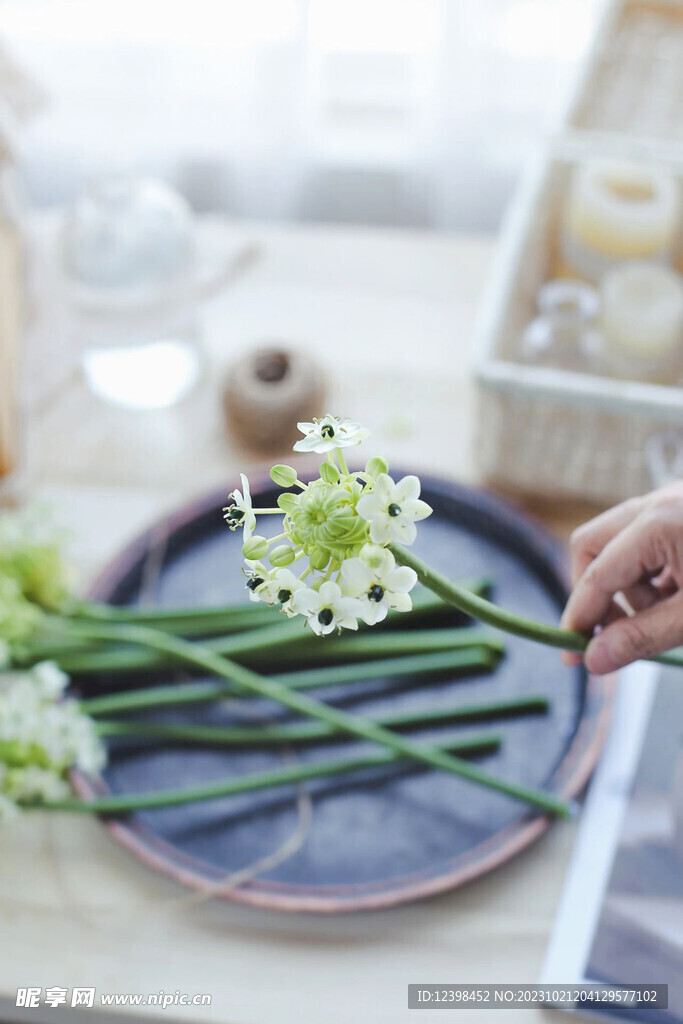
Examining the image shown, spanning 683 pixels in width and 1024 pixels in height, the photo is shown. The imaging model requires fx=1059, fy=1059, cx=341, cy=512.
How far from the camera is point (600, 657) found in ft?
1.63

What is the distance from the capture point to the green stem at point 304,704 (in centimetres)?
73

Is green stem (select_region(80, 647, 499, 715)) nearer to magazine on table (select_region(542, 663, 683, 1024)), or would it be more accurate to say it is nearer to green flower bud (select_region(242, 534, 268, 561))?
magazine on table (select_region(542, 663, 683, 1024))

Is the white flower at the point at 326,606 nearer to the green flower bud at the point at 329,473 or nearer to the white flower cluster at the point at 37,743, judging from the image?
the green flower bud at the point at 329,473

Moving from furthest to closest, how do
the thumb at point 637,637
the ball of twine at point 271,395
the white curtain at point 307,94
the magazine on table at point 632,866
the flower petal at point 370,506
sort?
1. the white curtain at point 307,94
2. the ball of twine at point 271,395
3. the magazine on table at point 632,866
4. the thumb at point 637,637
5. the flower petal at point 370,506

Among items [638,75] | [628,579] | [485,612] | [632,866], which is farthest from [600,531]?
[638,75]

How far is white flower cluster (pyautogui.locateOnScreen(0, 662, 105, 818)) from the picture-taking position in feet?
2.35

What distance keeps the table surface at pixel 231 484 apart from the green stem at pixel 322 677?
0.09 m

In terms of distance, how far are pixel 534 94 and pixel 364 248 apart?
27 cm

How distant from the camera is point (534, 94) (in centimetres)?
120

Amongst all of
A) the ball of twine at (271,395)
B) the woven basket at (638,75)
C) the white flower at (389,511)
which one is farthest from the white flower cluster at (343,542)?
the woven basket at (638,75)

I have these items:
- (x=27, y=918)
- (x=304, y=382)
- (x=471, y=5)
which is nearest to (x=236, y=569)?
(x=304, y=382)

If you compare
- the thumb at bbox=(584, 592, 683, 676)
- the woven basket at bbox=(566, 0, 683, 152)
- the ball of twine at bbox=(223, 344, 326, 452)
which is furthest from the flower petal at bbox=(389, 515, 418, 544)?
the woven basket at bbox=(566, 0, 683, 152)

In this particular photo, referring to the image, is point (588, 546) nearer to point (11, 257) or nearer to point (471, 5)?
point (11, 257)

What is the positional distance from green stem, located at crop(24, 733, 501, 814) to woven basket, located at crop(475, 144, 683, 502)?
24 cm
